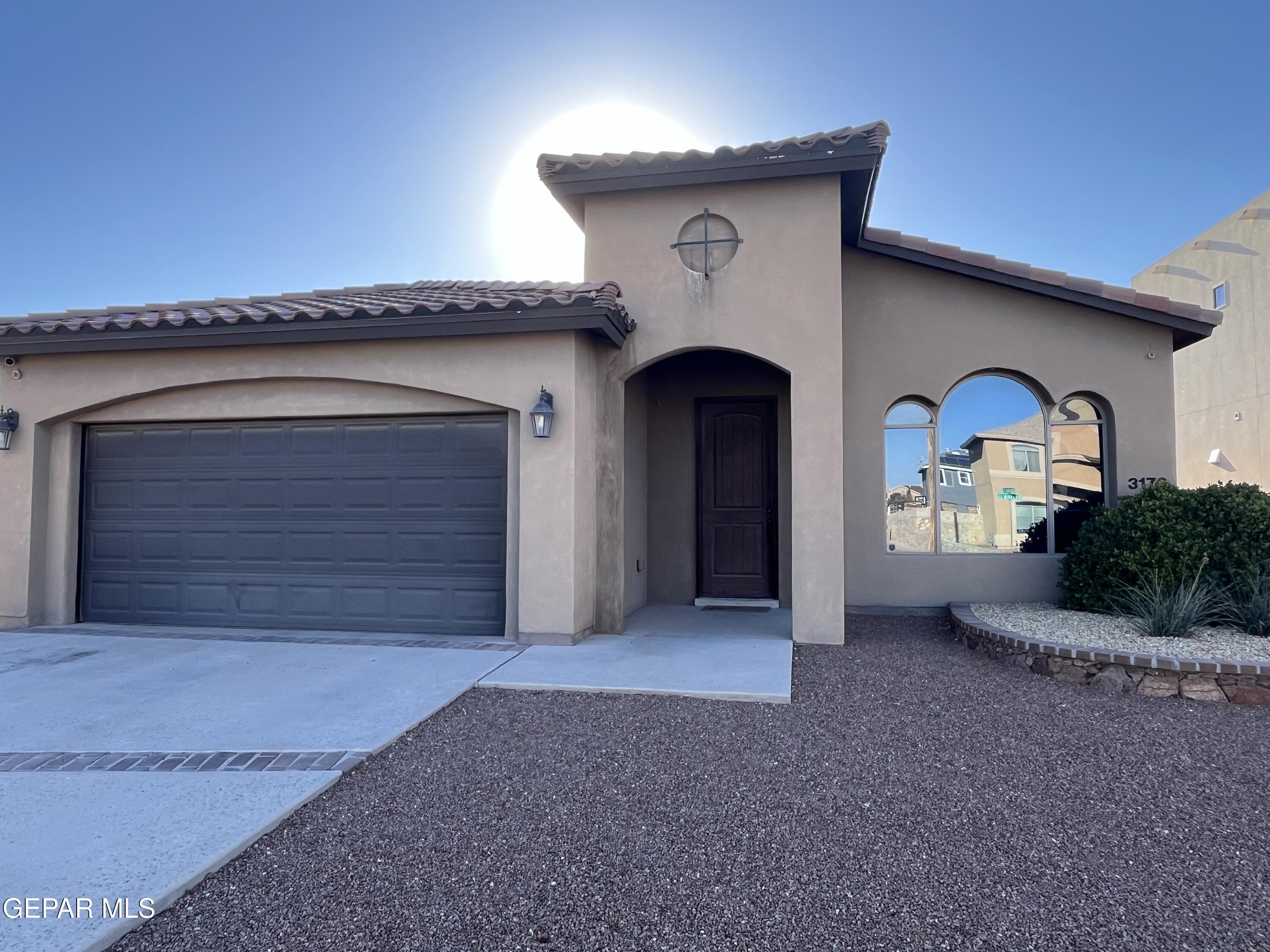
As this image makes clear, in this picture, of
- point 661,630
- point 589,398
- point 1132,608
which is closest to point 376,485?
point 589,398

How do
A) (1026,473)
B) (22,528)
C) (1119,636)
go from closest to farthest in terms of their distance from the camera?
(1119,636) < (22,528) < (1026,473)

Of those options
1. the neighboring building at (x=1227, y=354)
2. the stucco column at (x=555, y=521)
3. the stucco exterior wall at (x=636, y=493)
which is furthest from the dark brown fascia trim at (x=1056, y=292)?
the neighboring building at (x=1227, y=354)

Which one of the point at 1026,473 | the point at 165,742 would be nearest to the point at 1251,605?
the point at 1026,473

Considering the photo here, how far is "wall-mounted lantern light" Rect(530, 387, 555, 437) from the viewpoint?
672 cm

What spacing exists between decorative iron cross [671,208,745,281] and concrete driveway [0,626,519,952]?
14.3ft

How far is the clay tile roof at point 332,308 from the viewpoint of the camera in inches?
264

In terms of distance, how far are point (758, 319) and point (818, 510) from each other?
202 centimetres

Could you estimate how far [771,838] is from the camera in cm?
307

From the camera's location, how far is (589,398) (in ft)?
23.5

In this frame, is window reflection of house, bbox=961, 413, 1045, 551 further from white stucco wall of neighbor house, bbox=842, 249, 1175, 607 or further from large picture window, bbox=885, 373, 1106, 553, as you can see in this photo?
white stucco wall of neighbor house, bbox=842, 249, 1175, 607

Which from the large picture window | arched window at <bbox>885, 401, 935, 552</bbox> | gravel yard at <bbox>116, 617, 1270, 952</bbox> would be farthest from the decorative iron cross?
gravel yard at <bbox>116, 617, 1270, 952</bbox>

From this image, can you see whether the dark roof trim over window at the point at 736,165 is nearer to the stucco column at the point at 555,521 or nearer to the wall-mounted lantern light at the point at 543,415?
the stucco column at the point at 555,521

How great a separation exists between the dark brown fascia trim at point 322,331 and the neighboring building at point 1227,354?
1547 cm

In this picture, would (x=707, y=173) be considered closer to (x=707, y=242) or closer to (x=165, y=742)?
(x=707, y=242)
